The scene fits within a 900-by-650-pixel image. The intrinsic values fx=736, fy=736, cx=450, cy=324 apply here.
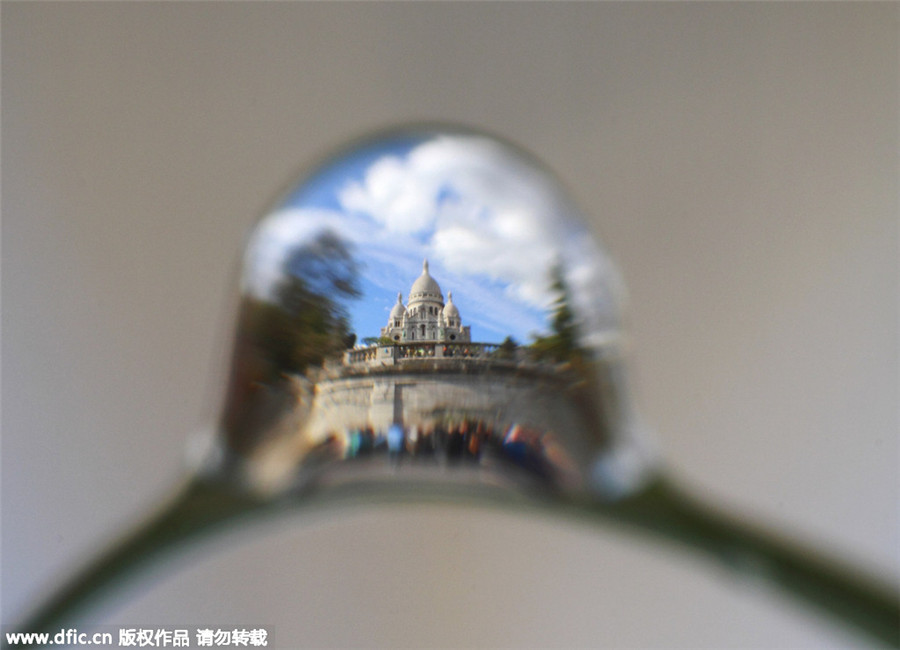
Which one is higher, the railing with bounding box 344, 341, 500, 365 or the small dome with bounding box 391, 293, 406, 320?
the small dome with bounding box 391, 293, 406, 320

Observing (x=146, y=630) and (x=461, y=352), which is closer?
(x=461, y=352)

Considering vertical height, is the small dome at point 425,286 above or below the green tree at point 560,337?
above

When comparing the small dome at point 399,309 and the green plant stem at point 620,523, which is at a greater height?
the small dome at point 399,309

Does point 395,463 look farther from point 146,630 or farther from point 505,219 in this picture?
point 146,630

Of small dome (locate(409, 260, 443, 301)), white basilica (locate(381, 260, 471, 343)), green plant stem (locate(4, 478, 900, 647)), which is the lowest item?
green plant stem (locate(4, 478, 900, 647))

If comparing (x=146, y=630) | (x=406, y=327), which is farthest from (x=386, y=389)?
(x=146, y=630)

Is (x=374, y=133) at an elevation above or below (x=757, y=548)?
above

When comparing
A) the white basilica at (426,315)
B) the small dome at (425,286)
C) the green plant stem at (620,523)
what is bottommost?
the green plant stem at (620,523)
